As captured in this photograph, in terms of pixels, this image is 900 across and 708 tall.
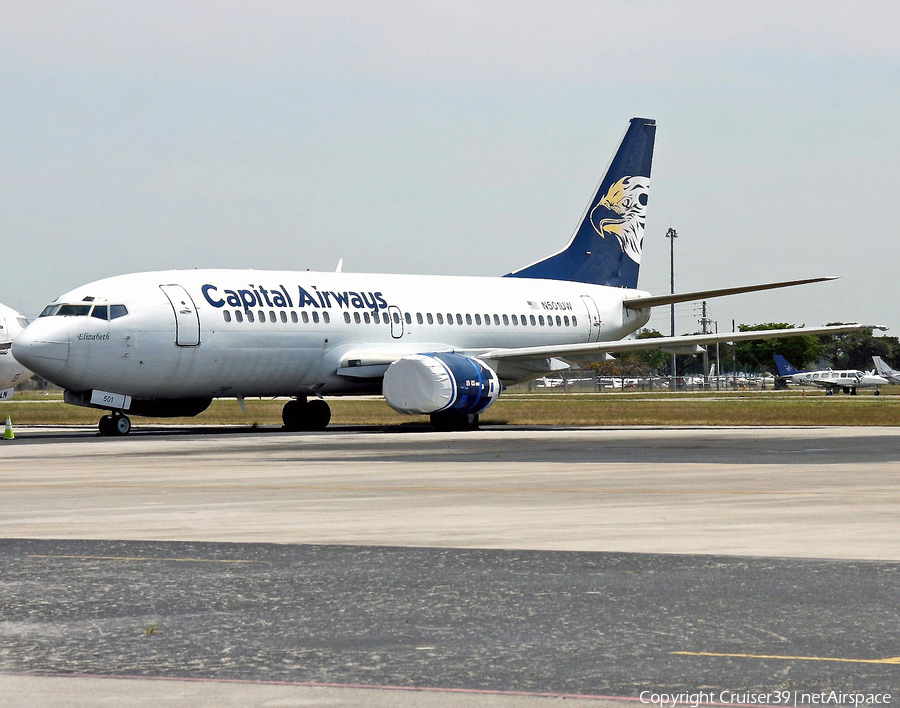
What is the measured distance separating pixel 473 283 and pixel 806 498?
28.7 metres

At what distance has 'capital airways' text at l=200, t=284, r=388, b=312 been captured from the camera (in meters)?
36.8

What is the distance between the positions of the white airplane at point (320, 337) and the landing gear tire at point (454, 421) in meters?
0.04

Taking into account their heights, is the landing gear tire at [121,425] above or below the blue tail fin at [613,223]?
below

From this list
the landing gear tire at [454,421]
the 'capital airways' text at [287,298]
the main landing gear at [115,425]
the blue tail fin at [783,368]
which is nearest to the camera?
the main landing gear at [115,425]

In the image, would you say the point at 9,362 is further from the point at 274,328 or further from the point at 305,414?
the point at 274,328

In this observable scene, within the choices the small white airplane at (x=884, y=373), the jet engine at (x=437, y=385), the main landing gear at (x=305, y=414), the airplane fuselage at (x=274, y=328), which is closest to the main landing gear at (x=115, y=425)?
the airplane fuselage at (x=274, y=328)

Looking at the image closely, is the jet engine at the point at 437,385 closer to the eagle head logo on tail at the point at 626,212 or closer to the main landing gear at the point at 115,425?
the main landing gear at the point at 115,425

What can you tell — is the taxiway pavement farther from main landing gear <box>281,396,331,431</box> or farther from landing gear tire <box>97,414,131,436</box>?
main landing gear <box>281,396,331,431</box>

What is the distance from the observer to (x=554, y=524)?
13.9 metres

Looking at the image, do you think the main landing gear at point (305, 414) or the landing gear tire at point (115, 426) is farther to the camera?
the main landing gear at point (305, 414)

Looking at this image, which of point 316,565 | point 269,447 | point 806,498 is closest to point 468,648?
point 316,565

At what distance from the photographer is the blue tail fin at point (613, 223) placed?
48688mm

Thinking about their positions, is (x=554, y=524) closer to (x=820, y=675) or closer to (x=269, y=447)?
(x=820, y=675)

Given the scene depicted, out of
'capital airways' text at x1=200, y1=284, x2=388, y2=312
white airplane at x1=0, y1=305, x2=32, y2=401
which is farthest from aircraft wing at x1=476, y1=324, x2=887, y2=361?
white airplane at x1=0, y1=305, x2=32, y2=401
